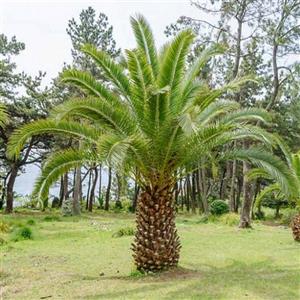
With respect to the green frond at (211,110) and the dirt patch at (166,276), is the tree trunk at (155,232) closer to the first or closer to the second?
the dirt patch at (166,276)

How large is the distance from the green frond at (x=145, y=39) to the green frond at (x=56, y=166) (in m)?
2.03

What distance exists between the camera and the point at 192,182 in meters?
32.6

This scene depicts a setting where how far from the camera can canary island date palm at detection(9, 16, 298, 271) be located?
7039mm

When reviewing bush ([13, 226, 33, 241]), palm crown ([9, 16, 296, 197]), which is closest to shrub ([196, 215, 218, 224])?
bush ([13, 226, 33, 241])

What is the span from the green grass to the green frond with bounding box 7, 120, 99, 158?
231 centimetres

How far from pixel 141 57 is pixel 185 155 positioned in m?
1.90

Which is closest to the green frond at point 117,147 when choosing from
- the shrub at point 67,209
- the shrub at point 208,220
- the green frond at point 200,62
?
the green frond at point 200,62

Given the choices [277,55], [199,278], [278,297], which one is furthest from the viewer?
[277,55]

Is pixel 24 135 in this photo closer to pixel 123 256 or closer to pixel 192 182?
pixel 123 256

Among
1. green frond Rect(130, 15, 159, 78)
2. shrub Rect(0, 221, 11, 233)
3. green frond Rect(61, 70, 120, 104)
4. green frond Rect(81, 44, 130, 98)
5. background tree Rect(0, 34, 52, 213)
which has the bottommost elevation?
shrub Rect(0, 221, 11, 233)

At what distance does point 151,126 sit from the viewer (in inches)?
283

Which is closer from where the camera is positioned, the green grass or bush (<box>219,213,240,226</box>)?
the green grass

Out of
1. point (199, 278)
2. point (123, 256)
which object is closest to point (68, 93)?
point (123, 256)

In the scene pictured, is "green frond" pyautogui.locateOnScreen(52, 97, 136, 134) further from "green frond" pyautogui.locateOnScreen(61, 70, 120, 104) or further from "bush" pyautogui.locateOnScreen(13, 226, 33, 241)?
"bush" pyautogui.locateOnScreen(13, 226, 33, 241)
